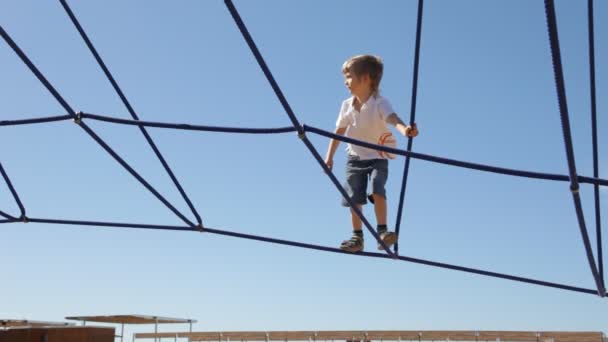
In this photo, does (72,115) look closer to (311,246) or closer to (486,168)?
(311,246)

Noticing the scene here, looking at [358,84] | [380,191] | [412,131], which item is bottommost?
[380,191]

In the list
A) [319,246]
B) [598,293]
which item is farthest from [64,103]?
[598,293]

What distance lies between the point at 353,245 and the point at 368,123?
81 centimetres

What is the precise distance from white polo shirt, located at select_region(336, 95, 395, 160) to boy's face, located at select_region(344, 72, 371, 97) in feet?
0.22

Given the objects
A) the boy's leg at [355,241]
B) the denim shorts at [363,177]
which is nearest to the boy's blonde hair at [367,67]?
the denim shorts at [363,177]

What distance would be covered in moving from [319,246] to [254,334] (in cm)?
1539

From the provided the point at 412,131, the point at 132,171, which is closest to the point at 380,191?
the point at 412,131

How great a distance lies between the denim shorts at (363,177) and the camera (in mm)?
4359

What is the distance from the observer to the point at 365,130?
14.7 ft

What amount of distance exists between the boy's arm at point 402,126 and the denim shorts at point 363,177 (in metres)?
0.28

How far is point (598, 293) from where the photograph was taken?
374cm

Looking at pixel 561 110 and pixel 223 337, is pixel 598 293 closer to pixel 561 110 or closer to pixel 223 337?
pixel 561 110

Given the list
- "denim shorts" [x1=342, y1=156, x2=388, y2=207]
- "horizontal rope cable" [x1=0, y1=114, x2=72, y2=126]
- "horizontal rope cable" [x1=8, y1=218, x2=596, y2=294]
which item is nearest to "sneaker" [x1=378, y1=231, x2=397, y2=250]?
"horizontal rope cable" [x1=8, y1=218, x2=596, y2=294]

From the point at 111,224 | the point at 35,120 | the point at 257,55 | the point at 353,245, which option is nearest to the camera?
the point at 257,55
